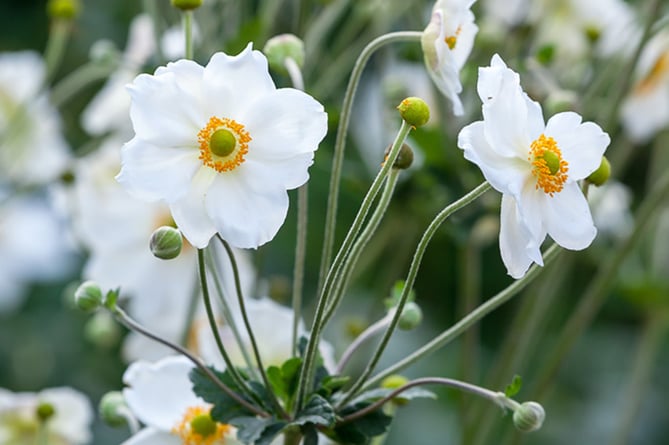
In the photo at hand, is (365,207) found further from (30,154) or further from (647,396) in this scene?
(647,396)

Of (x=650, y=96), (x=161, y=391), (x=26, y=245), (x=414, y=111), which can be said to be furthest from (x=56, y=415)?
(x=26, y=245)

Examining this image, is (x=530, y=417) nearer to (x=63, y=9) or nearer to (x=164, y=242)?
(x=164, y=242)

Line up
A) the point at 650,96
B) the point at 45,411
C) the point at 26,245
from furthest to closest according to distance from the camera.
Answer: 1. the point at 26,245
2. the point at 650,96
3. the point at 45,411

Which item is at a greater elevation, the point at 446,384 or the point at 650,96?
the point at 650,96

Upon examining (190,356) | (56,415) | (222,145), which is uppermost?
(222,145)

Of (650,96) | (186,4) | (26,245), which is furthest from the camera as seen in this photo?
(26,245)

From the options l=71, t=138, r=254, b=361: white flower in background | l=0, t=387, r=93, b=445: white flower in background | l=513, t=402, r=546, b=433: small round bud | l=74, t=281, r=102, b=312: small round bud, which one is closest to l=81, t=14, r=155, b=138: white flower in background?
l=71, t=138, r=254, b=361: white flower in background

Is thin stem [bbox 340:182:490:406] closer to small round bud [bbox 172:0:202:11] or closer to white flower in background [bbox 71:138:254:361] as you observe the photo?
small round bud [bbox 172:0:202:11]

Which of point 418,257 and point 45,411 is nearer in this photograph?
point 418,257
